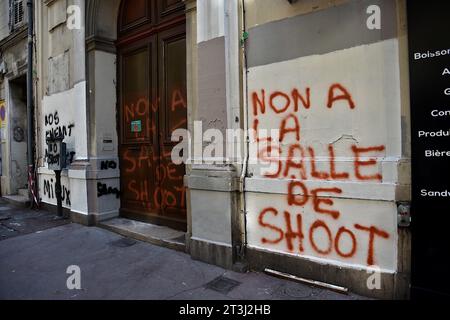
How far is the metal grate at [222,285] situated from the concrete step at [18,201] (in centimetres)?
671

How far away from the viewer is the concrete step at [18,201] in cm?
827

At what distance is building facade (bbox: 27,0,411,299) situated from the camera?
3.07 m

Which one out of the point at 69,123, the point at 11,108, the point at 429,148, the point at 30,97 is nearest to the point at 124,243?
the point at 69,123

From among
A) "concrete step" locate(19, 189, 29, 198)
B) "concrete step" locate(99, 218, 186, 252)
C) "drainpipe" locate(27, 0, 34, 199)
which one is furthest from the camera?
"concrete step" locate(19, 189, 29, 198)

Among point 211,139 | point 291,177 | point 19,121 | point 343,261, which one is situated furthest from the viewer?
point 19,121

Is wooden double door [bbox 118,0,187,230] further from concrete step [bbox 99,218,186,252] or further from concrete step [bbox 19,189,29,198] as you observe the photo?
concrete step [bbox 19,189,29,198]

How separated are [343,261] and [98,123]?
4939 mm

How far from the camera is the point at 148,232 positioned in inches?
205

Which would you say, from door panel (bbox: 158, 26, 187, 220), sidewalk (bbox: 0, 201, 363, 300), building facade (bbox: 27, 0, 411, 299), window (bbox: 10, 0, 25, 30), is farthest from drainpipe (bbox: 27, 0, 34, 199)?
door panel (bbox: 158, 26, 187, 220)

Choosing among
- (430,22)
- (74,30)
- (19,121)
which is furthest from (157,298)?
(19,121)

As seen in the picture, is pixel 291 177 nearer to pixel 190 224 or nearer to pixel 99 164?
pixel 190 224

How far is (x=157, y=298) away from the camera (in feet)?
11.0

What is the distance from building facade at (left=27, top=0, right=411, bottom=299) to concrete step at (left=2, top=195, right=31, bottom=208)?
121 inches

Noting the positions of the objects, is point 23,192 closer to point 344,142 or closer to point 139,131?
point 139,131
